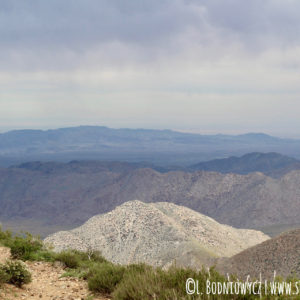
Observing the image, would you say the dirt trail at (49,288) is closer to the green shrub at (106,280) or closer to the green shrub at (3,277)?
the green shrub at (3,277)

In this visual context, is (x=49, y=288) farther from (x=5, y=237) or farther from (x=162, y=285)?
(x=5, y=237)

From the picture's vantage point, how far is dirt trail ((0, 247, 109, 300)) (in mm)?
8430

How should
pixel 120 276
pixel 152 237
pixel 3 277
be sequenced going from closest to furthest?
pixel 3 277, pixel 120 276, pixel 152 237

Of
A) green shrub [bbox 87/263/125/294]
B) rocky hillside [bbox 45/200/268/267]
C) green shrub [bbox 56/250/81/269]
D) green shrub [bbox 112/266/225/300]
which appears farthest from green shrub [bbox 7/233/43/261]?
rocky hillside [bbox 45/200/268/267]

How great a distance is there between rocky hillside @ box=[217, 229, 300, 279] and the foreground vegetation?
22080mm

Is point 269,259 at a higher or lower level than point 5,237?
lower

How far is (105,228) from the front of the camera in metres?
65.9

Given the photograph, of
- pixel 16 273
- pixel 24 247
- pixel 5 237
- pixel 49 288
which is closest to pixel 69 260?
pixel 24 247

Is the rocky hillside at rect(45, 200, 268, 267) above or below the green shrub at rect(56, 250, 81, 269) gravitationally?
below

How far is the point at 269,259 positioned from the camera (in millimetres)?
32812

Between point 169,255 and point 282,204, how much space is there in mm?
133140

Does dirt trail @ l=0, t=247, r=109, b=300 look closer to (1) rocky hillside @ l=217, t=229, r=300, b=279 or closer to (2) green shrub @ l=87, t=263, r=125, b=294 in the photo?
(2) green shrub @ l=87, t=263, r=125, b=294

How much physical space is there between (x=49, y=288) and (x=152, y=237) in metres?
49.9

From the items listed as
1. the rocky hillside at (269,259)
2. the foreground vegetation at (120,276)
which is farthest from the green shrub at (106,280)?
the rocky hillside at (269,259)
